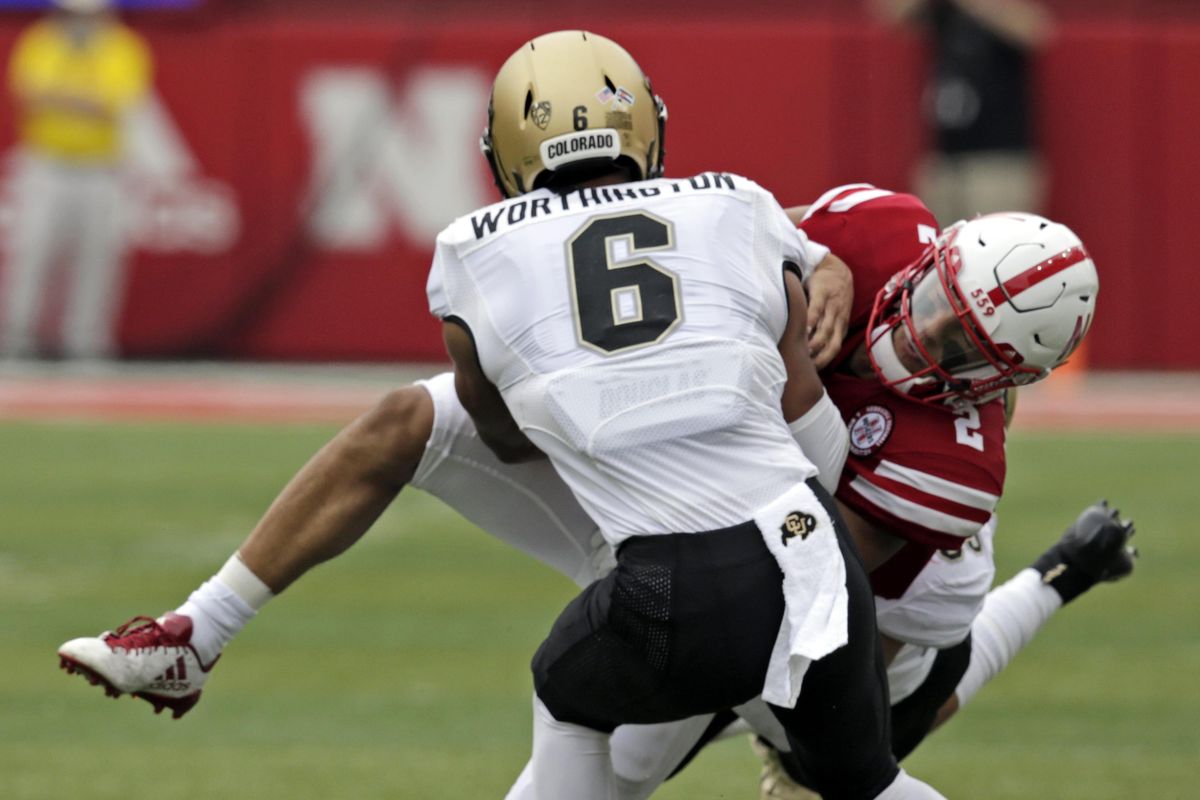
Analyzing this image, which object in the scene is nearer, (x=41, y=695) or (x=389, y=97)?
(x=41, y=695)

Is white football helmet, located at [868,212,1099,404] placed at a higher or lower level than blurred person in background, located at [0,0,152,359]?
higher

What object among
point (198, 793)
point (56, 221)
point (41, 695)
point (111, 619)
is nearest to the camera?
point (198, 793)

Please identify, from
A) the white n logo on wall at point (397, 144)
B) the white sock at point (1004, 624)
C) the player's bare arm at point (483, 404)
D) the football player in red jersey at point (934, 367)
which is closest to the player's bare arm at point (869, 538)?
the football player in red jersey at point (934, 367)

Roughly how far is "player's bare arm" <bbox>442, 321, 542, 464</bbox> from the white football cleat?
668 millimetres

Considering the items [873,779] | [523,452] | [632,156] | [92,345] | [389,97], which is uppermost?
[632,156]

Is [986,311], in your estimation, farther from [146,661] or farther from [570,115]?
[146,661]

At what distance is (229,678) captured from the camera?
611 centimetres

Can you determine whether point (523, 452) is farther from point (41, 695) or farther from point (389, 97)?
point (389, 97)

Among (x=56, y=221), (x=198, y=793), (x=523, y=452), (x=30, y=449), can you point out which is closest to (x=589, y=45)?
(x=523, y=452)

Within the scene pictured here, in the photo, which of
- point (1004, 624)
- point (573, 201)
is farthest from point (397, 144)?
point (573, 201)

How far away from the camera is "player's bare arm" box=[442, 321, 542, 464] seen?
3.46m

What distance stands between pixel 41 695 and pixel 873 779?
3093mm

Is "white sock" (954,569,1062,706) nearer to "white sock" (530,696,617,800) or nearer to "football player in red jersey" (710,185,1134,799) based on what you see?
"football player in red jersey" (710,185,1134,799)

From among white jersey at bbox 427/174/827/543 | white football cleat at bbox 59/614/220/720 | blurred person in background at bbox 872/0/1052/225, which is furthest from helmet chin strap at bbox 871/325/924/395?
blurred person in background at bbox 872/0/1052/225
